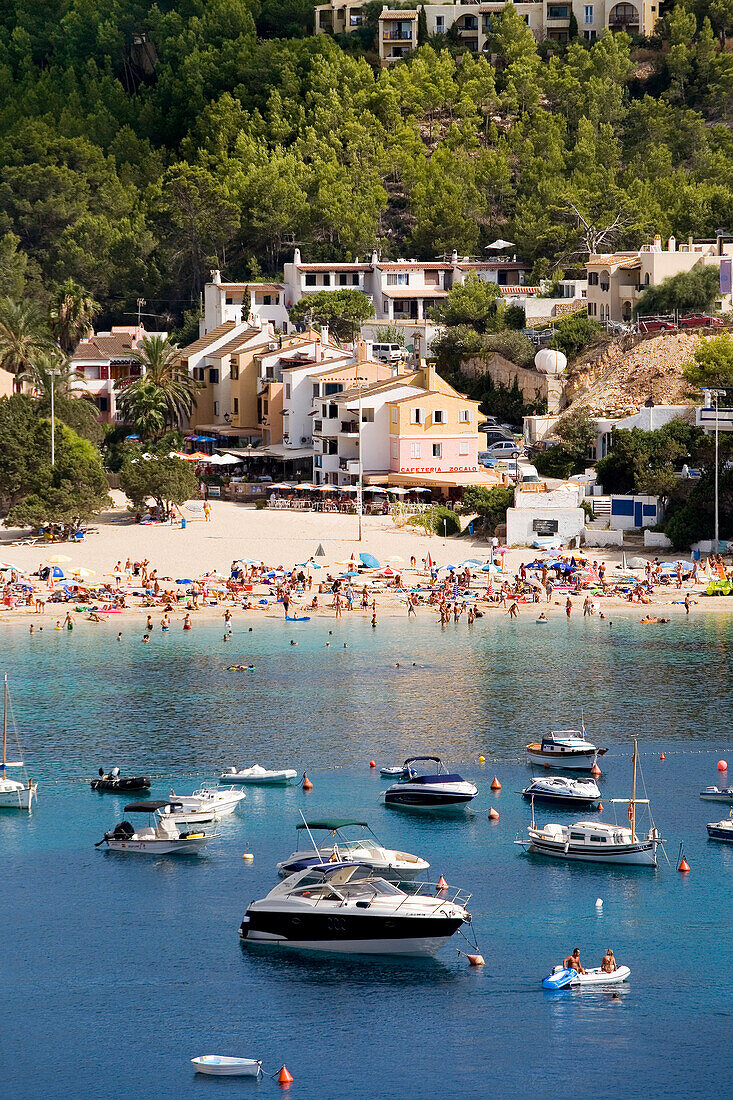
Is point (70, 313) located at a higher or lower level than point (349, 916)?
higher

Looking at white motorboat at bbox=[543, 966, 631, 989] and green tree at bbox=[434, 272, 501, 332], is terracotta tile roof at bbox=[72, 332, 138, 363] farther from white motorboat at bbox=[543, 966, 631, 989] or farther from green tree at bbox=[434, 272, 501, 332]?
white motorboat at bbox=[543, 966, 631, 989]

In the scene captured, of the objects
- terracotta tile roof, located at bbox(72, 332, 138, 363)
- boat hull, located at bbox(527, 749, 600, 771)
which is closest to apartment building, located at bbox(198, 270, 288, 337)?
terracotta tile roof, located at bbox(72, 332, 138, 363)

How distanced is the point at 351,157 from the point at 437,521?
53584 mm

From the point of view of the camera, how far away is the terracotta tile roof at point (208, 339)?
335 ft

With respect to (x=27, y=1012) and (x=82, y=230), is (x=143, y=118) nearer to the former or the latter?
(x=82, y=230)

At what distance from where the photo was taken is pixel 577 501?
76.7 metres

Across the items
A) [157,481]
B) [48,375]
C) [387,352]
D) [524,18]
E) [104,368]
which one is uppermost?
[524,18]

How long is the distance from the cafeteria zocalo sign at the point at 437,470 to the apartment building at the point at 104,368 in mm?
22790

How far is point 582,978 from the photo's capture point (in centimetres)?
3516

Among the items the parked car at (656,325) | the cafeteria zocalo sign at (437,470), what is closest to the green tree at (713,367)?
the parked car at (656,325)

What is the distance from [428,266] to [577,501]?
129 ft

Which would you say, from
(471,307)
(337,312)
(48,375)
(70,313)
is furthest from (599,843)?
(70,313)

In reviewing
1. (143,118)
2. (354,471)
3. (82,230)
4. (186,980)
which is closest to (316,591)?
(354,471)

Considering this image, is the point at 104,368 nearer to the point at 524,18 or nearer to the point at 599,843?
the point at 524,18
